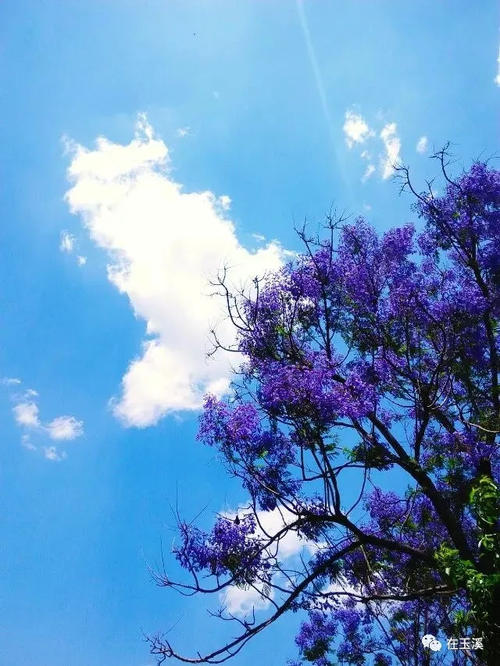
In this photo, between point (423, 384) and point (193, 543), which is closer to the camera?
point (193, 543)

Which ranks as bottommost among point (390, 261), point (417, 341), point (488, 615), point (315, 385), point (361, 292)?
point (488, 615)

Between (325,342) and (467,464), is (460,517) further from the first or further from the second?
(325,342)

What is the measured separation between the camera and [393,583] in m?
9.88

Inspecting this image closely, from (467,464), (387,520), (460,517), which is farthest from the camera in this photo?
(387,520)

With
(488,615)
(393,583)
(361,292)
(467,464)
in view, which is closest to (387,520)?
(393,583)

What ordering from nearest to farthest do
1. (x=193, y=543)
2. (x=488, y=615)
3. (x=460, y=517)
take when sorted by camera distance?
(x=488, y=615)
(x=193, y=543)
(x=460, y=517)

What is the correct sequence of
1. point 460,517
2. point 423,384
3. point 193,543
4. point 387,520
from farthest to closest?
point 387,520 → point 460,517 → point 423,384 → point 193,543

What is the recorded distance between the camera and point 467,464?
9.03 metres

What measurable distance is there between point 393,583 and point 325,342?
15.9 feet

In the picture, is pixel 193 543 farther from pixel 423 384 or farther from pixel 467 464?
pixel 467 464

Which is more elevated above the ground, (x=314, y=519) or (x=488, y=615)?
(x=314, y=519)

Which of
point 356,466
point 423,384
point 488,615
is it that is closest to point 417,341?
point 423,384

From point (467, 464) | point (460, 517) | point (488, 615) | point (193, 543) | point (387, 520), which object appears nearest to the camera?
point (488, 615)

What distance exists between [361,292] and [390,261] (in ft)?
3.69
